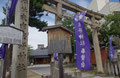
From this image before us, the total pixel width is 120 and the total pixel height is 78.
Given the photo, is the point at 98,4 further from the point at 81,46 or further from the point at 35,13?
the point at 81,46

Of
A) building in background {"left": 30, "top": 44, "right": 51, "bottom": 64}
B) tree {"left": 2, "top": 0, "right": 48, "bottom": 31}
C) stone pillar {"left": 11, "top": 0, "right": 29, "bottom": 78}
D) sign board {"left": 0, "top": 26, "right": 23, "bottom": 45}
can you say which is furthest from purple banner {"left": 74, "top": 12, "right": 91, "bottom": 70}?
building in background {"left": 30, "top": 44, "right": 51, "bottom": 64}

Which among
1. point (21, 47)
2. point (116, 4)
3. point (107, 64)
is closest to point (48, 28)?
point (21, 47)

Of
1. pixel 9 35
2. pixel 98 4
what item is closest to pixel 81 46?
pixel 9 35

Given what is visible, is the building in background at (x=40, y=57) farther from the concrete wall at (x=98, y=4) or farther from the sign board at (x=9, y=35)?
the sign board at (x=9, y=35)

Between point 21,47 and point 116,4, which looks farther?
point 116,4

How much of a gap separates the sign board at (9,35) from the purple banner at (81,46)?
8.86 ft

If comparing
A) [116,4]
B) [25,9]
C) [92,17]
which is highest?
[116,4]

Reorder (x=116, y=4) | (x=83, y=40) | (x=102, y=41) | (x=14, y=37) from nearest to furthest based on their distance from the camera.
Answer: (x=14, y=37) → (x=83, y=40) → (x=102, y=41) → (x=116, y=4)

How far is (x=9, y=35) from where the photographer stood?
87.1 inches

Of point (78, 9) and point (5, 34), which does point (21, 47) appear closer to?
point (5, 34)

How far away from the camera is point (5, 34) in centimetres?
215

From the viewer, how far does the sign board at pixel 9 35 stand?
210 cm

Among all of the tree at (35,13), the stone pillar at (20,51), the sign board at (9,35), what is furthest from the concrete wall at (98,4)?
the sign board at (9,35)

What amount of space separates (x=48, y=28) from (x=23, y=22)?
68.8 inches
